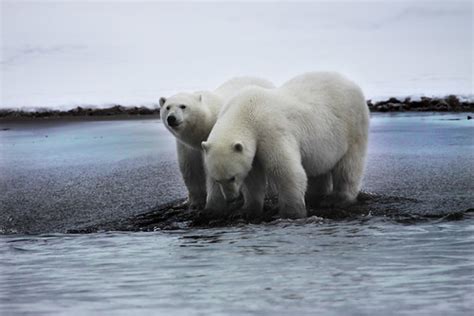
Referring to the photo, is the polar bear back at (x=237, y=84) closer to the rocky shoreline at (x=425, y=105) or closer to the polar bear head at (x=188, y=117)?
the polar bear head at (x=188, y=117)

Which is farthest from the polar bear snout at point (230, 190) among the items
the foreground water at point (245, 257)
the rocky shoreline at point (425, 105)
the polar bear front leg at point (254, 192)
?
the rocky shoreline at point (425, 105)

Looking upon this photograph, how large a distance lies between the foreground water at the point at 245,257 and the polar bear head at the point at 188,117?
3.63ft

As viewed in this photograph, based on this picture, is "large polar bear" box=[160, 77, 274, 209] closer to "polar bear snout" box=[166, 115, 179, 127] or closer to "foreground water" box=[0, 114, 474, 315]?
"polar bear snout" box=[166, 115, 179, 127]

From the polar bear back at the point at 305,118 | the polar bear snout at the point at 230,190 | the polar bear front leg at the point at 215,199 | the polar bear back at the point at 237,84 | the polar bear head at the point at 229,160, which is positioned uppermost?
the polar bear back at the point at 237,84

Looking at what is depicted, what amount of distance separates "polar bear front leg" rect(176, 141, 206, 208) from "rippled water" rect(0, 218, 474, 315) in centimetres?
177

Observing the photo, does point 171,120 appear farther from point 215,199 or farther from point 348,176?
point 348,176

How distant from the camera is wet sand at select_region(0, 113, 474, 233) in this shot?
877 centimetres

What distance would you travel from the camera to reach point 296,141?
8.31 metres

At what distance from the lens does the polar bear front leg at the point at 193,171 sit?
955cm

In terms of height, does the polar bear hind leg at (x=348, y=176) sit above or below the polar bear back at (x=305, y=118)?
below

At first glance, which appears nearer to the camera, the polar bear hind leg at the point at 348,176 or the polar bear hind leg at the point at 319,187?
the polar bear hind leg at the point at 348,176

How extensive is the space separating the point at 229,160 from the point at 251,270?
2243 mm

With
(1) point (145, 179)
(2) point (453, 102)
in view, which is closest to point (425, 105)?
(2) point (453, 102)

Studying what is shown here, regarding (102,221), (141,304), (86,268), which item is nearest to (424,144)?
(102,221)
